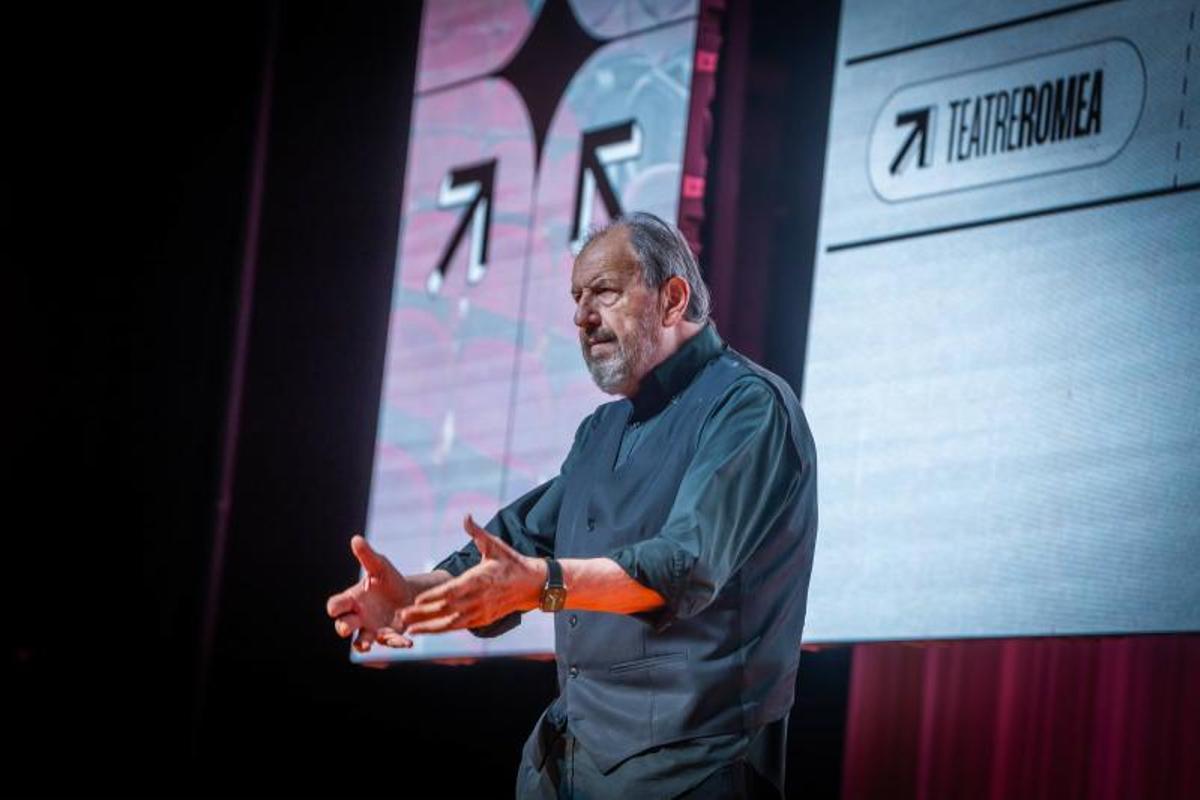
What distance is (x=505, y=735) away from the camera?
4355 millimetres

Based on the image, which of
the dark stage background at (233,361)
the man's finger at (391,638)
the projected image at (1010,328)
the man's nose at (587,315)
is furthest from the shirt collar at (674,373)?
the dark stage background at (233,361)

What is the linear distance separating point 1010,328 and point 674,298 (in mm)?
1102

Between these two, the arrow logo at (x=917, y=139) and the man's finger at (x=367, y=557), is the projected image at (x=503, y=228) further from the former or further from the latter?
the man's finger at (x=367, y=557)

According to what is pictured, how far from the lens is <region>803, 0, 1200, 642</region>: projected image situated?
311 centimetres

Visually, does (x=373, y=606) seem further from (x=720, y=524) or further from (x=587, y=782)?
(x=720, y=524)

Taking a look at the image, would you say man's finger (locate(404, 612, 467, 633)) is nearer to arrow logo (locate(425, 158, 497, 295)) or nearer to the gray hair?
the gray hair

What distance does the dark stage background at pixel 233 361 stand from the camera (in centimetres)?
402

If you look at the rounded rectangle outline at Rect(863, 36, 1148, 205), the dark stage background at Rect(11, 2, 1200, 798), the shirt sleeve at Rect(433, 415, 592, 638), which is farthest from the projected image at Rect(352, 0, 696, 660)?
the shirt sleeve at Rect(433, 415, 592, 638)

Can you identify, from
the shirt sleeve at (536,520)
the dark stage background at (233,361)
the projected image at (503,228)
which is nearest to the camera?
the shirt sleeve at (536,520)

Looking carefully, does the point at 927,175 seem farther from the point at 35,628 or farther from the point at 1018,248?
the point at 35,628

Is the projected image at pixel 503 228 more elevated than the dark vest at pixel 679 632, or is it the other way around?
the projected image at pixel 503 228

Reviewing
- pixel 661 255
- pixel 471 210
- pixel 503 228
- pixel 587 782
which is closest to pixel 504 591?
pixel 587 782

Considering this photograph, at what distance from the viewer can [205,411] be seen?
16.9 feet

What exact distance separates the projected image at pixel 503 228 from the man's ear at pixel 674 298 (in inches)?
61.3
